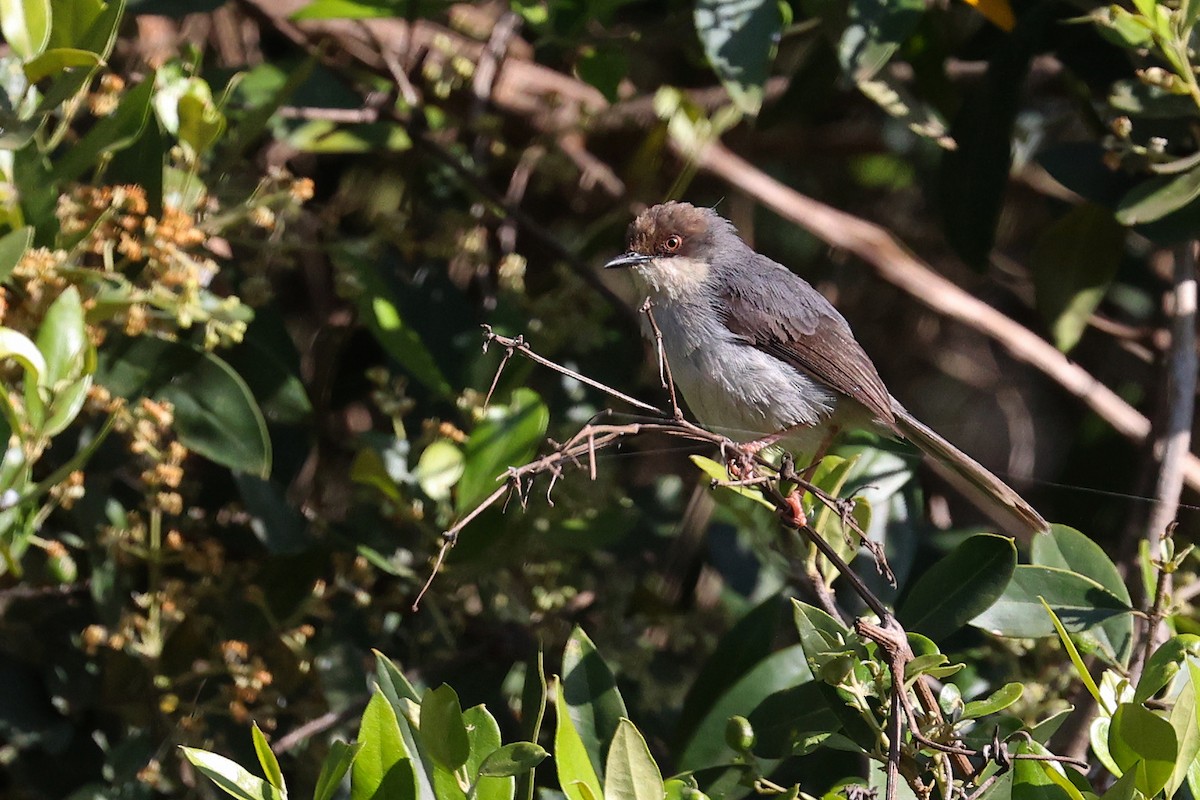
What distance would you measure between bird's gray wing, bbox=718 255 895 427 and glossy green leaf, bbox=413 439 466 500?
983 millimetres

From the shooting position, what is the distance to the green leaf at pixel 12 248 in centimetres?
237

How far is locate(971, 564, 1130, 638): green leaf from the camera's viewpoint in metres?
2.47

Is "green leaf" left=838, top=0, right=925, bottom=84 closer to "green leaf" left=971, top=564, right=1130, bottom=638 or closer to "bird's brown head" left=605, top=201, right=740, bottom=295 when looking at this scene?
"bird's brown head" left=605, top=201, right=740, bottom=295

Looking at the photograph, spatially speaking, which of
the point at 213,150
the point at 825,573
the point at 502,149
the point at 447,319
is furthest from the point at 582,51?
the point at 825,573

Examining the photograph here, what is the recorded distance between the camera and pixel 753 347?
138 inches

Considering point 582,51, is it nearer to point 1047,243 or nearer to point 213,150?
point 213,150

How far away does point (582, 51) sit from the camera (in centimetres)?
383

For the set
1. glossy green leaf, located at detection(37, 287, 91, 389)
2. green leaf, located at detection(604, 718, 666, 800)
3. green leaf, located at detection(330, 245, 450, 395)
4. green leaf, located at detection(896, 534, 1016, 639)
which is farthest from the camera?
green leaf, located at detection(330, 245, 450, 395)

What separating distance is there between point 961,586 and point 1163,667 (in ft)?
1.58

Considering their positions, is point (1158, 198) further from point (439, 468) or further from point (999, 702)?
point (439, 468)

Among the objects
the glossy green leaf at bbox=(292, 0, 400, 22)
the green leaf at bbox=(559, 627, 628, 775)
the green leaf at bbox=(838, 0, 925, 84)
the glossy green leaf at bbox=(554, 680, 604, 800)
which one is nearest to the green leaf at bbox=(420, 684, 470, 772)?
the glossy green leaf at bbox=(554, 680, 604, 800)

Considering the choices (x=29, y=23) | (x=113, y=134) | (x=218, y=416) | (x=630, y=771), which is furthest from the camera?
(x=218, y=416)

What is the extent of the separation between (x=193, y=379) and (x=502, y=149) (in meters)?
1.64

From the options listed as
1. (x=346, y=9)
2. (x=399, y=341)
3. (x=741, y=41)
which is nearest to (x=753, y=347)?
(x=741, y=41)
